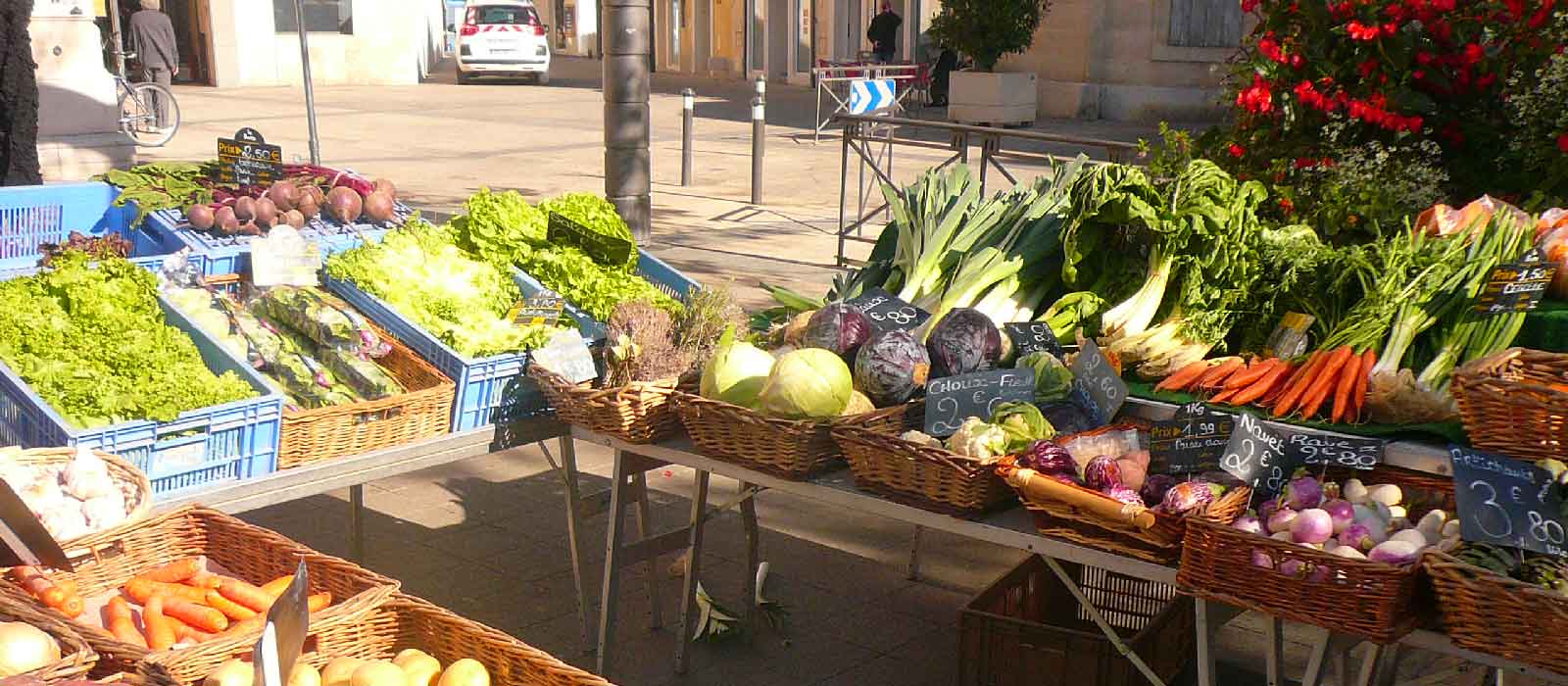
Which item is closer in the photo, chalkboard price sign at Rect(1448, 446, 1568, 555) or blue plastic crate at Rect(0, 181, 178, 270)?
chalkboard price sign at Rect(1448, 446, 1568, 555)

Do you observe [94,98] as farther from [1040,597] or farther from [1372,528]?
[1372,528]

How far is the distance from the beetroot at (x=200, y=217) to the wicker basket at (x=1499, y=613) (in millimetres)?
3988

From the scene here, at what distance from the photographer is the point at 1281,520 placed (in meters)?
2.83

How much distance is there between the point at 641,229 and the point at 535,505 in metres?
3.99

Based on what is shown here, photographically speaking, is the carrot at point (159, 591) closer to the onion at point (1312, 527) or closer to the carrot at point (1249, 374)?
the onion at point (1312, 527)

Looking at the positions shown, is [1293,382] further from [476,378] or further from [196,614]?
[196,614]

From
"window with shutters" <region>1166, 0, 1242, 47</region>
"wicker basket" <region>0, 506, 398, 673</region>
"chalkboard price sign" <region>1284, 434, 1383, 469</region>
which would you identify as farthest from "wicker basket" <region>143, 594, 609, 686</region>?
→ "window with shutters" <region>1166, 0, 1242, 47</region>

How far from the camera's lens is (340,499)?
5812mm

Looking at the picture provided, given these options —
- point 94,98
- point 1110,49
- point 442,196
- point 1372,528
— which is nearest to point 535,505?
point 1372,528

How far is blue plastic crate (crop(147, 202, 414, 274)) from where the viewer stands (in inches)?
180

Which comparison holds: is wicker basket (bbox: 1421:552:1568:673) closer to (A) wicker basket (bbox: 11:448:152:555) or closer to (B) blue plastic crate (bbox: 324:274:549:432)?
(B) blue plastic crate (bbox: 324:274:549:432)

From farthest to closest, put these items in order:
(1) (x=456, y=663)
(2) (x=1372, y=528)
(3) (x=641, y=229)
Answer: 1. (3) (x=641, y=229)
2. (2) (x=1372, y=528)
3. (1) (x=456, y=663)

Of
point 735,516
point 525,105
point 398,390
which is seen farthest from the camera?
point 525,105

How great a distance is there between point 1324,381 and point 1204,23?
17.4 meters
